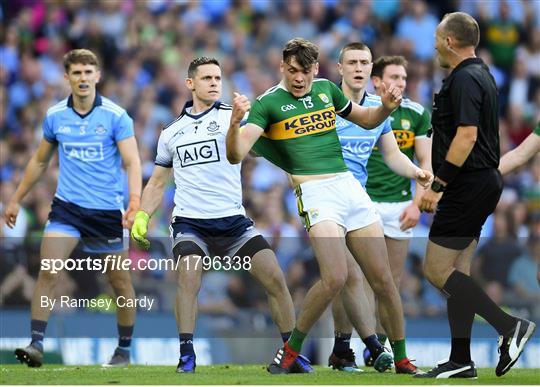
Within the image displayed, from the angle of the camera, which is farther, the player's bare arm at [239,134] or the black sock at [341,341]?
the black sock at [341,341]

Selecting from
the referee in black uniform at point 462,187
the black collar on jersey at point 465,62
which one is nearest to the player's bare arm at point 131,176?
the referee in black uniform at point 462,187

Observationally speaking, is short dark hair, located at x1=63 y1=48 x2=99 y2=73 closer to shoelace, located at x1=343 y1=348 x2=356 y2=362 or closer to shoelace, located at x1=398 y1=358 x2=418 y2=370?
shoelace, located at x1=343 y1=348 x2=356 y2=362

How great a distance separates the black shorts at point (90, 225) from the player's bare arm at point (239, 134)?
2522mm

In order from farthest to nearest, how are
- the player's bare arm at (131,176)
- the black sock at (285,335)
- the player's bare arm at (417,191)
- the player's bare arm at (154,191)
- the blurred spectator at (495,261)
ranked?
1. the blurred spectator at (495,261)
2. the player's bare arm at (417,191)
3. the player's bare arm at (131,176)
4. the player's bare arm at (154,191)
5. the black sock at (285,335)

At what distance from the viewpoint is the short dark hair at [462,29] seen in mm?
9664

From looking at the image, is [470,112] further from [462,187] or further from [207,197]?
[207,197]

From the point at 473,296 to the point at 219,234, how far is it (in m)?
2.48

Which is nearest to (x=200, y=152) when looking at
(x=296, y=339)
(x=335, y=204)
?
(x=335, y=204)

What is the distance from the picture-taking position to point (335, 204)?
1038 centimetres

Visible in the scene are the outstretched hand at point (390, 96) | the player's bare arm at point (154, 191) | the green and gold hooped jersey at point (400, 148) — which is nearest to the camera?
the outstretched hand at point (390, 96)

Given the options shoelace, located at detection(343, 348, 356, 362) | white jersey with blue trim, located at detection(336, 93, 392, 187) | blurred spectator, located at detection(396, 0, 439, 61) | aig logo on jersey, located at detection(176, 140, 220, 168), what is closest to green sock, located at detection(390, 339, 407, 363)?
shoelace, located at detection(343, 348, 356, 362)

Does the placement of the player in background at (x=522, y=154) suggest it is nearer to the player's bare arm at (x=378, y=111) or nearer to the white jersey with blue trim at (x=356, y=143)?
the player's bare arm at (x=378, y=111)

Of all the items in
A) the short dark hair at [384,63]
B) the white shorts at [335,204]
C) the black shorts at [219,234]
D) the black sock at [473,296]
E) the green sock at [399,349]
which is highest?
the short dark hair at [384,63]

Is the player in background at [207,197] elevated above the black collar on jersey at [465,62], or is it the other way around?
the black collar on jersey at [465,62]
